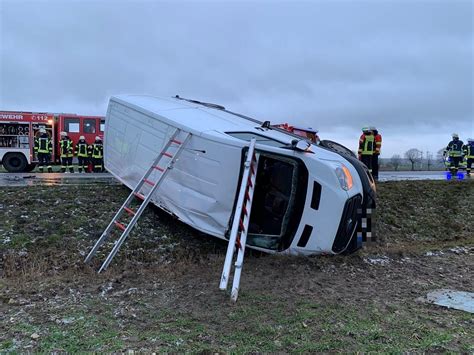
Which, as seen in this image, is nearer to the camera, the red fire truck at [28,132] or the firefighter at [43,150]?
the firefighter at [43,150]

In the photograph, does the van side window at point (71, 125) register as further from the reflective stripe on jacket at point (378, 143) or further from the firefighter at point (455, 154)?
the firefighter at point (455, 154)

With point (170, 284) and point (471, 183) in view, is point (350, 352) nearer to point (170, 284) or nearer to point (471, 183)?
point (170, 284)

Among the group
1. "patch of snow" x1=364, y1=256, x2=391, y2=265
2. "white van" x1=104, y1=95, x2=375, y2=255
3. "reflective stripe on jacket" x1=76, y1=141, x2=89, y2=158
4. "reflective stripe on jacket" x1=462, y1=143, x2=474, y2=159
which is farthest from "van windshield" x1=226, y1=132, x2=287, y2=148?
"reflective stripe on jacket" x1=76, y1=141, x2=89, y2=158

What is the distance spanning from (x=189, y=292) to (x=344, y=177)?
Result: 2.36 meters

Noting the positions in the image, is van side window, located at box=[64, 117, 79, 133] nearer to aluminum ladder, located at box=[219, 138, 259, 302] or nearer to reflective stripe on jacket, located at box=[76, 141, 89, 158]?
reflective stripe on jacket, located at box=[76, 141, 89, 158]

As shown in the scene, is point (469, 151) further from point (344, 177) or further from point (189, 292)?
point (189, 292)

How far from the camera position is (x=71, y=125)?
18438mm

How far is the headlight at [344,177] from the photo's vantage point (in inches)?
203

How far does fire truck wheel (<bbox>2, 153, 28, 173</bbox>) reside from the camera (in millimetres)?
17484

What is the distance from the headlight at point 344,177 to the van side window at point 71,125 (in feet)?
51.6

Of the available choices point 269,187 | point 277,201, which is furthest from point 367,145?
point 277,201

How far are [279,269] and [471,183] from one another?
900 cm

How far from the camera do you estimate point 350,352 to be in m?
3.19

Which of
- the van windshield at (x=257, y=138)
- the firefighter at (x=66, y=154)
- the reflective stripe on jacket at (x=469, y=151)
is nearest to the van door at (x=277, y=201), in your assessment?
the van windshield at (x=257, y=138)
